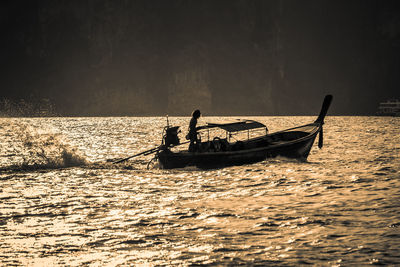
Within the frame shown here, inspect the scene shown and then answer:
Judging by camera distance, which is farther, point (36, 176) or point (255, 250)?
point (36, 176)

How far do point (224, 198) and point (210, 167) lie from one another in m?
7.40

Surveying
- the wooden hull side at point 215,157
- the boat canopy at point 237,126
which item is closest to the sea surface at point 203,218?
the wooden hull side at point 215,157

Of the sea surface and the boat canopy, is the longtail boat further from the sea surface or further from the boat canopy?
the sea surface

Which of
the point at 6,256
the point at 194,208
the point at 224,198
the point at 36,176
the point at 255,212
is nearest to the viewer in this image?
the point at 6,256

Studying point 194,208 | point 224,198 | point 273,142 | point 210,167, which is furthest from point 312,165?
point 194,208

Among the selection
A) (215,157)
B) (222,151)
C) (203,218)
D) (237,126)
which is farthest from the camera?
(237,126)

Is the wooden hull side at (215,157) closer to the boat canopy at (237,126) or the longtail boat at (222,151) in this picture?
the longtail boat at (222,151)

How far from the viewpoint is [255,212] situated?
1295 cm

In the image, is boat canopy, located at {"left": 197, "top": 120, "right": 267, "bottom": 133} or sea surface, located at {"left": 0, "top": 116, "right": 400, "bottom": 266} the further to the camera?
boat canopy, located at {"left": 197, "top": 120, "right": 267, "bottom": 133}

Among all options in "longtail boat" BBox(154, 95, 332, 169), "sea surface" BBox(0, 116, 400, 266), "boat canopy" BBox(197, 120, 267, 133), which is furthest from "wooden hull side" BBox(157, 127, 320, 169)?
"boat canopy" BBox(197, 120, 267, 133)

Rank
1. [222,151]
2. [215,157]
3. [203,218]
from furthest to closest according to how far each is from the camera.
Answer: [222,151], [215,157], [203,218]

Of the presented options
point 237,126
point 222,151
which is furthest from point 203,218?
point 237,126

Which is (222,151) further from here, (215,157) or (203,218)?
(203,218)

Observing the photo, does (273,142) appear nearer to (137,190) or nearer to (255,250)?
(137,190)
